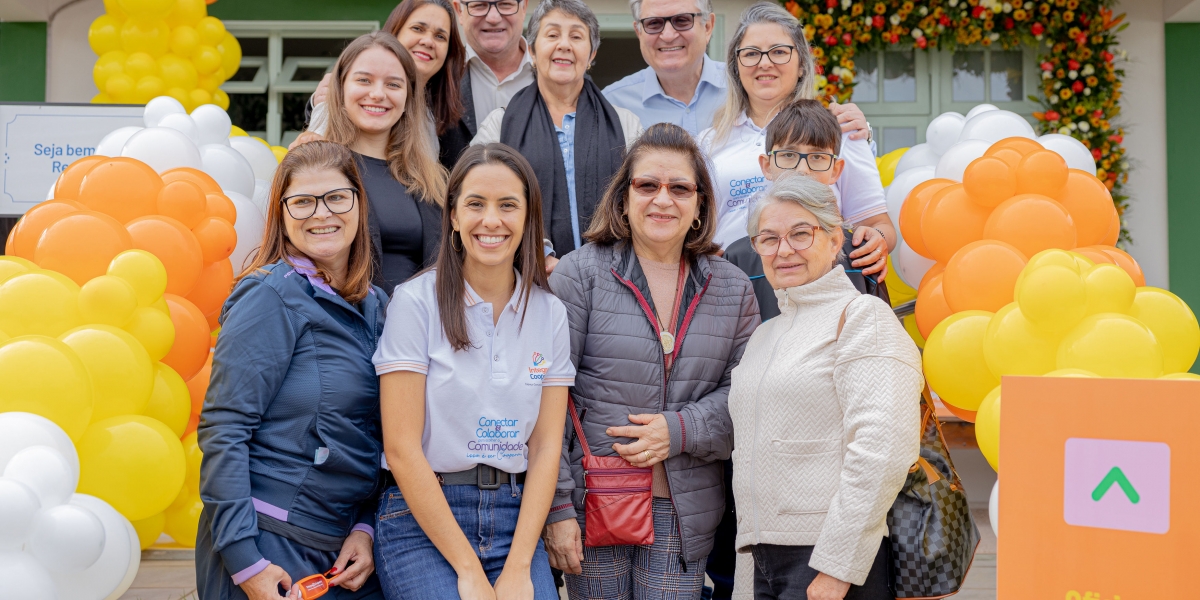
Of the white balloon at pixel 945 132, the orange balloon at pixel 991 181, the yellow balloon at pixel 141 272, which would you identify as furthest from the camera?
the white balloon at pixel 945 132

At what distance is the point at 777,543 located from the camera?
204cm

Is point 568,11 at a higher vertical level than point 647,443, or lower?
higher

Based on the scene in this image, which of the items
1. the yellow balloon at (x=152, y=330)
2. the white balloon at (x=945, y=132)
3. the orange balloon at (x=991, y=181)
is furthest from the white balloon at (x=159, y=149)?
the white balloon at (x=945, y=132)

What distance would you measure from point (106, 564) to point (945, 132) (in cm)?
380

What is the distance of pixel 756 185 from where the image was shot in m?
2.90

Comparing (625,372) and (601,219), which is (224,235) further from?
(625,372)

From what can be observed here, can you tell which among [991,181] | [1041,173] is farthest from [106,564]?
[1041,173]

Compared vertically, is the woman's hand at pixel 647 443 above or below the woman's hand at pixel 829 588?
above

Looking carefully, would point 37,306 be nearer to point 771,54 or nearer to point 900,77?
point 771,54

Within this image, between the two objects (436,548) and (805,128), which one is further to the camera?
(805,128)

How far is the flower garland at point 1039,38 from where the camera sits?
22.1ft

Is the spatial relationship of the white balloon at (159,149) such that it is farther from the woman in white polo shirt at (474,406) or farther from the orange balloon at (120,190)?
the woman in white polo shirt at (474,406)

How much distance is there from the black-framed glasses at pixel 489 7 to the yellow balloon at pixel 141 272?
1.51m

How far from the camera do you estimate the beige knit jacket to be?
192 cm
